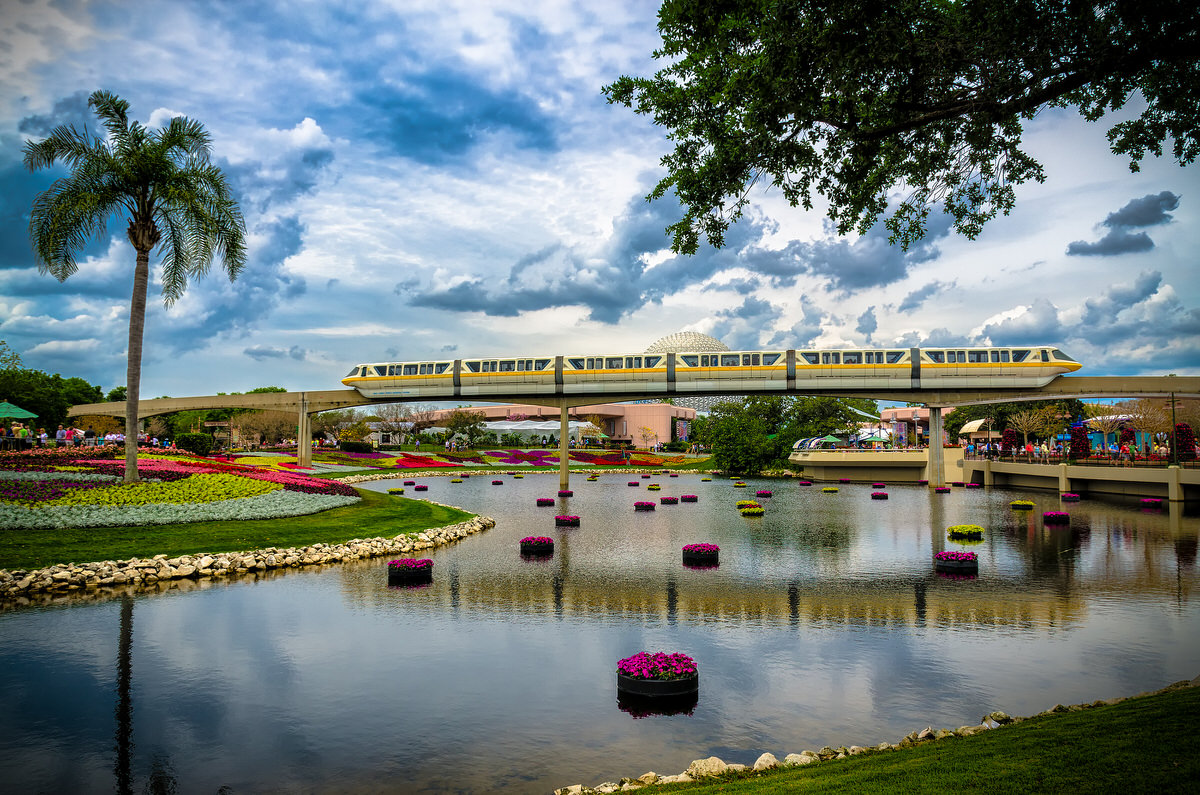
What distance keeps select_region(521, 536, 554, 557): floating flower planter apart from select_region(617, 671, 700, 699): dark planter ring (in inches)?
582

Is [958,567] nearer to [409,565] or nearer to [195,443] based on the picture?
[409,565]

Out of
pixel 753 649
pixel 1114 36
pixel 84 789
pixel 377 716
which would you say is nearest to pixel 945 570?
pixel 753 649

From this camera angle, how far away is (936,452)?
61688mm

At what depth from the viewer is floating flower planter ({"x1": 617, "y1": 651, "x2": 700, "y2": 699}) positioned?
11.8 metres

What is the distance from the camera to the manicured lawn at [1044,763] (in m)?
6.73

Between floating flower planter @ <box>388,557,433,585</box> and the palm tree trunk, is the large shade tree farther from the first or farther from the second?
the palm tree trunk

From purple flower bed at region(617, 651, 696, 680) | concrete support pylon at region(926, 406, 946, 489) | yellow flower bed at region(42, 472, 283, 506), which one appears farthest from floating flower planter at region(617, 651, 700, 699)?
concrete support pylon at region(926, 406, 946, 489)

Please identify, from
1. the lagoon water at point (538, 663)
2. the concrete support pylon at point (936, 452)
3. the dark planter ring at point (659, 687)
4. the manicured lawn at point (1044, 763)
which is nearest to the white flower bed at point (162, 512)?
the lagoon water at point (538, 663)

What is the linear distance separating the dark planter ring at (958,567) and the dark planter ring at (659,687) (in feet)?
49.8

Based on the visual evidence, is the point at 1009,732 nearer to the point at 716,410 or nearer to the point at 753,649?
the point at 753,649

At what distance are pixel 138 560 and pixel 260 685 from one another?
11.1 metres

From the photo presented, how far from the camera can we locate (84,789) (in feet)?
28.9

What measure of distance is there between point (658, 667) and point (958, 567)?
1586 cm

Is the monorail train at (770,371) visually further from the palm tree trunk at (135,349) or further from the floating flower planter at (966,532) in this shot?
the palm tree trunk at (135,349)
